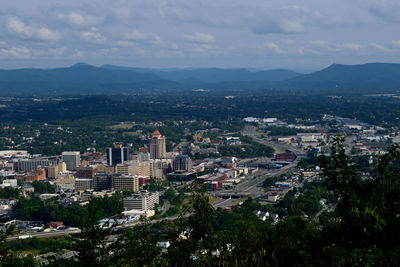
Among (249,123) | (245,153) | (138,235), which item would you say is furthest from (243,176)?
(249,123)

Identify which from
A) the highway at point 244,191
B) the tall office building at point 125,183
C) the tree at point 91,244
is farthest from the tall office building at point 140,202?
the tree at point 91,244

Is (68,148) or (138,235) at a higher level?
(138,235)

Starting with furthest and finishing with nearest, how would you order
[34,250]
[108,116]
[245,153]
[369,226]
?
[108,116] < [245,153] < [34,250] < [369,226]

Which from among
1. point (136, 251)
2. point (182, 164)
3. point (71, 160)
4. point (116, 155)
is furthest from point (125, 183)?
point (136, 251)

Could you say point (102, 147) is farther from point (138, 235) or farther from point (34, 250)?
point (138, 235)

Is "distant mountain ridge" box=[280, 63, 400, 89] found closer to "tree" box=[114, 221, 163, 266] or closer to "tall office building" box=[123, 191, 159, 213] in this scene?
"tall office building" box=[123, 191, 159, 213]

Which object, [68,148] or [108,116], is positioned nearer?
[68,148]

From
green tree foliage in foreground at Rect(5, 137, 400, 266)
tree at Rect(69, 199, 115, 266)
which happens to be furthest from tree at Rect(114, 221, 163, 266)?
tree at Rect(69, 199, 115, 266)

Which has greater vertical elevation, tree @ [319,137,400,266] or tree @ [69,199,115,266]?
tree @ [319,137,400,266]

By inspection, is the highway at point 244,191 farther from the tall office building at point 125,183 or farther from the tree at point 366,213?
the tree at point 366,213

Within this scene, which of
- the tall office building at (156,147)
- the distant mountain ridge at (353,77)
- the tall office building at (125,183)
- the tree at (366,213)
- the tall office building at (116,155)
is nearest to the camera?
the tree at (366,213)

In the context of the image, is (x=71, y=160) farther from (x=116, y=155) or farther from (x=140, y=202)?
(x=140, y=202)
